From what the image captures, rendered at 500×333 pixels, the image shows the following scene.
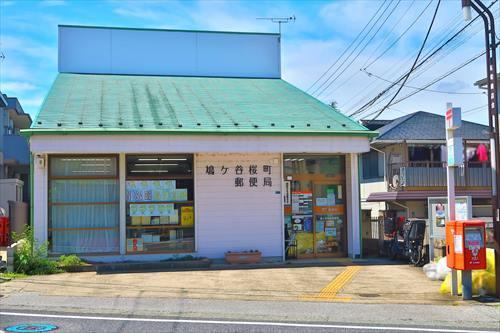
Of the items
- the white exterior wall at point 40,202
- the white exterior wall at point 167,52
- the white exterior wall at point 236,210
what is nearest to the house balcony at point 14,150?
the white exterior wall at point 167,52

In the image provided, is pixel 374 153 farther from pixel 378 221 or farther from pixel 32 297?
pixel 32 297

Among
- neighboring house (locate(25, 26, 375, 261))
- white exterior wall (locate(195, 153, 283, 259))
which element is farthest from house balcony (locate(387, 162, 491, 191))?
white exterior wall (locate(195, 153, 283, 259))

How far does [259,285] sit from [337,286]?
66.4 inches

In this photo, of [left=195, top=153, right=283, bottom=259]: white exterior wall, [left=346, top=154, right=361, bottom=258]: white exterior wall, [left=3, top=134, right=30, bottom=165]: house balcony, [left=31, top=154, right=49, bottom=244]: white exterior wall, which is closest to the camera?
[left=31, top=154, right=49, bottom=244]: white exterior wall

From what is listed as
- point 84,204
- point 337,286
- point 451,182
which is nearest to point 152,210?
point 84,204

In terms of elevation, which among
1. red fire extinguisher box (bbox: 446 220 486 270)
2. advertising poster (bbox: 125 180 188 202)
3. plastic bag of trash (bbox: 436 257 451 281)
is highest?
advertising poster (bbox: 125 180 188 202)

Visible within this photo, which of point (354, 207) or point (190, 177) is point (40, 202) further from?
point (354, 207)

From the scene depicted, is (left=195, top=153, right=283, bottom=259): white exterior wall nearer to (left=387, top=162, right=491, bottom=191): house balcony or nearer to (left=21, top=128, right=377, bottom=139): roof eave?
(left=21, top=128, right=377, bottom=139): roof eave

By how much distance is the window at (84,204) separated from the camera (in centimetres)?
1546

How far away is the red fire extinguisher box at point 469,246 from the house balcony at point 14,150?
21.6 metres

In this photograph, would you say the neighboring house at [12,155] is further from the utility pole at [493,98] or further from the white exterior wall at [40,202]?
the utility pole at [493,98]

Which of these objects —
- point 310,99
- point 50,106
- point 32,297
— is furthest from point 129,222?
point 310,99

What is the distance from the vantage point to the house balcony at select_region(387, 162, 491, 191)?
2552 centimetres

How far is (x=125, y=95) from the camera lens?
18062 mm
